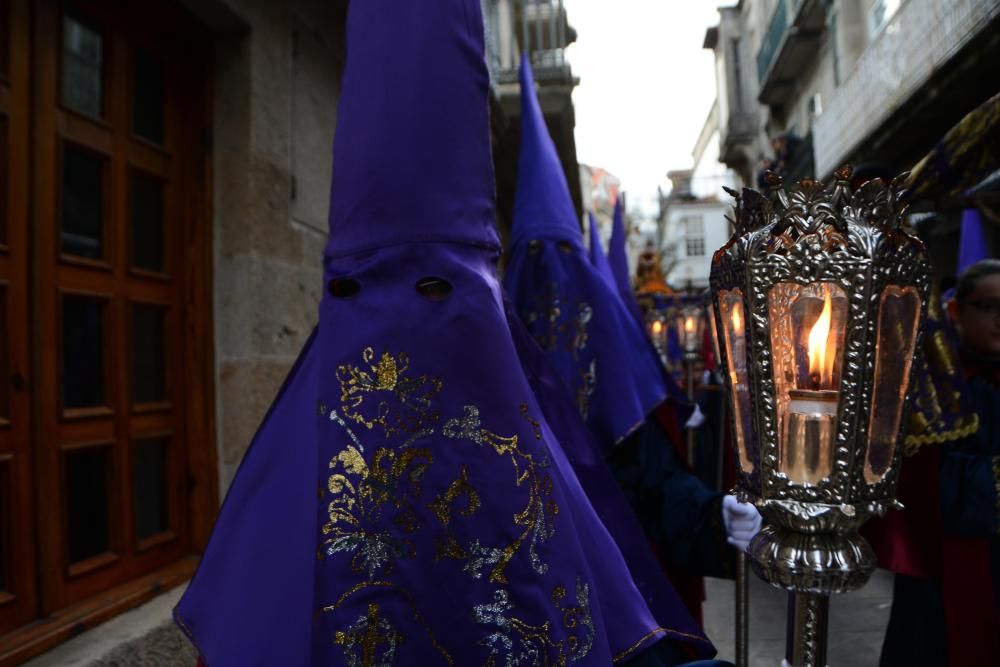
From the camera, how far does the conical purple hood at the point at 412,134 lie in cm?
142

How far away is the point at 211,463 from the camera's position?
9.66ft

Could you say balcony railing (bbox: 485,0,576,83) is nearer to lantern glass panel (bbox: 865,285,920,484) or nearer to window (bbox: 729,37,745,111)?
lantern glass panel (bbox: 865,285,920,484)

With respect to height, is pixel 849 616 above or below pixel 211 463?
below

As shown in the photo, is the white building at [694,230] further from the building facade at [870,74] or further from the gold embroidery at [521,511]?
the gold embroidery at [521,511]

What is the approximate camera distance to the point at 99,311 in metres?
2.46

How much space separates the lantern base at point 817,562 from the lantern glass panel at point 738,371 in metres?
0.12

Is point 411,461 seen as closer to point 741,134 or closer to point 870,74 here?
point 870,74

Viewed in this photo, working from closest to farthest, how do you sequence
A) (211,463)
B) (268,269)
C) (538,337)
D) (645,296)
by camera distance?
(538,337) → (211,463) → (268,269) → (645,296)

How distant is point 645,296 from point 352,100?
392 inches

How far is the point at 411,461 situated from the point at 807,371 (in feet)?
2.40

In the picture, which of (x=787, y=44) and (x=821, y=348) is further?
(x=787, y=44)

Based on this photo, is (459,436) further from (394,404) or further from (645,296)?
(645,296)

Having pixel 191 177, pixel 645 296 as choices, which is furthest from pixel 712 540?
pixel 645 296

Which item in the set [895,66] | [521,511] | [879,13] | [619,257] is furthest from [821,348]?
[879,13]
